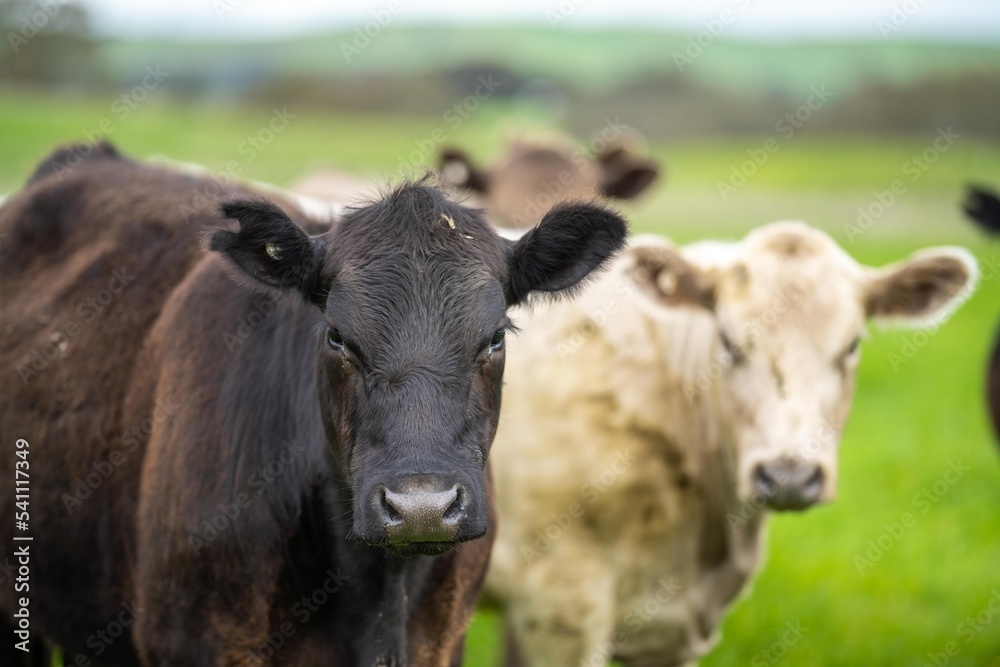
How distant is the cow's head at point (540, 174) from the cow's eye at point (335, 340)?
22.5 feet

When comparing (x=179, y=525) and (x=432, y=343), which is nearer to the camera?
(x=432, y=343)

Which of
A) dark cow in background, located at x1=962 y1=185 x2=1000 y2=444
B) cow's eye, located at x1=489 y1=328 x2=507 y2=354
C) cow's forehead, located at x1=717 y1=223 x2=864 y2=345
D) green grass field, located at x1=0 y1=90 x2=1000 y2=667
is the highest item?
cow's eye, located at x1=489 y1=328 x2=507 y2=354

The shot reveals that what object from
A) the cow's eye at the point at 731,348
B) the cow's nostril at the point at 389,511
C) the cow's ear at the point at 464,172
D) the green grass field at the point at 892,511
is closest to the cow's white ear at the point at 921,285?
the cow's eye at the point at 731,348

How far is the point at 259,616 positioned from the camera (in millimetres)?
3438

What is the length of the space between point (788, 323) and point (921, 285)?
0.82 meters

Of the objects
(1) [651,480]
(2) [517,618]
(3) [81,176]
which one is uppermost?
(3) [81,176]

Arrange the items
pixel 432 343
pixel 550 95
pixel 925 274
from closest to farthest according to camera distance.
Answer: pixel 432 343 → pixel 925 274 → pixel 550 95

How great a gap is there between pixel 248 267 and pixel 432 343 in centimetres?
71

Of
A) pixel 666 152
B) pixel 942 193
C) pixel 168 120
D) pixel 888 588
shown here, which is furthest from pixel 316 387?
pixel 666 152

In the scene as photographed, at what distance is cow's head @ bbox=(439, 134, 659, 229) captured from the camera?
10.4 meters

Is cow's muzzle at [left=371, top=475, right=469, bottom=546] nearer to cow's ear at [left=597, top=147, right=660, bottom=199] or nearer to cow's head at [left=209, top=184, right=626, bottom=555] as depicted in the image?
cow's head at [left=209, top=184, right=626, bottom=555]

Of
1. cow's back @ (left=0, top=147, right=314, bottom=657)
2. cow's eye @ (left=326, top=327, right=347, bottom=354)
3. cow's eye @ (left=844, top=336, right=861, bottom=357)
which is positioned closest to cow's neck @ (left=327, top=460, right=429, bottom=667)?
cow's eye @ (left=326, top=327, right=347, bottom=354)

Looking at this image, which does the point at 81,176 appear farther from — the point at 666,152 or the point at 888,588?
the point at 666,152

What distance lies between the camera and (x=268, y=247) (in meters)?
3.37
